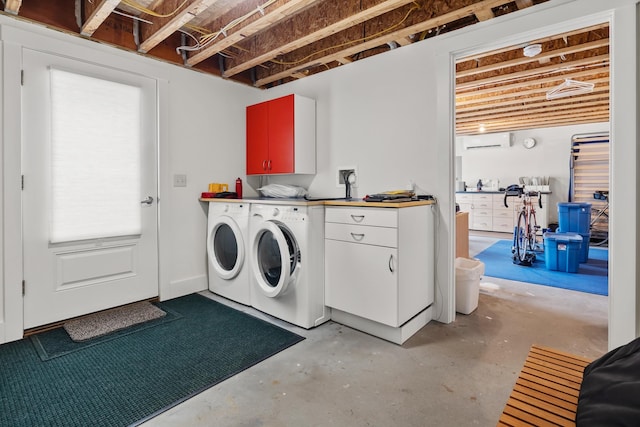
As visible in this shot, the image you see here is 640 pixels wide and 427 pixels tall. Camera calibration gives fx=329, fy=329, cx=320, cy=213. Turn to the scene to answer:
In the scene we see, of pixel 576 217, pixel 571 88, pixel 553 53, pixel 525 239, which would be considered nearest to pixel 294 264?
pixel 553 53

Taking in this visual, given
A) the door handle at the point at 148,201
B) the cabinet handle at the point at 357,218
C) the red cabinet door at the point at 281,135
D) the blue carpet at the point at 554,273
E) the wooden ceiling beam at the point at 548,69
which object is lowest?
the blue carpet at the point at 554,273

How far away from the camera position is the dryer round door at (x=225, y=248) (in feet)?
9.78

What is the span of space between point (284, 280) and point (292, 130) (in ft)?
4.95

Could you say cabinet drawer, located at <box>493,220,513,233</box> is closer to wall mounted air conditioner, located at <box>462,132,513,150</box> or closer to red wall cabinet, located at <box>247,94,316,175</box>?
wall mounted air conditioner, located at <box>462,132,513,150</box>

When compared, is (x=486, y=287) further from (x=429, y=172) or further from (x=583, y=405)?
(x=583, y=405)

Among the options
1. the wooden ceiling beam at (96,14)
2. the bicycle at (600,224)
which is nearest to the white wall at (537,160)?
the bicycle at (600,224)

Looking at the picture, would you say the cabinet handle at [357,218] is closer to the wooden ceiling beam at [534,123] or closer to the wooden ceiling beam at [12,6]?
the wooden ceiling beam at [12,6]

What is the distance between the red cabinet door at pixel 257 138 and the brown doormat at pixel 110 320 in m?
1.73

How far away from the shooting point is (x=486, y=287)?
3.56 metres

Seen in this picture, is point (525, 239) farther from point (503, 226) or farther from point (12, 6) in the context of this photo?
point (12, 6)

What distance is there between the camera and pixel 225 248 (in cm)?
326

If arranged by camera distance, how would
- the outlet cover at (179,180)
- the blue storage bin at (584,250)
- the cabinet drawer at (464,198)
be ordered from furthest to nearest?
the cabinet drawer at (464,198) < the blue storage bin at (584,250) < the outlet cover at (179,180)

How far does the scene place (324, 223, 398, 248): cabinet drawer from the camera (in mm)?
2193

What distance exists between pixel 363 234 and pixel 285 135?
1.48m
